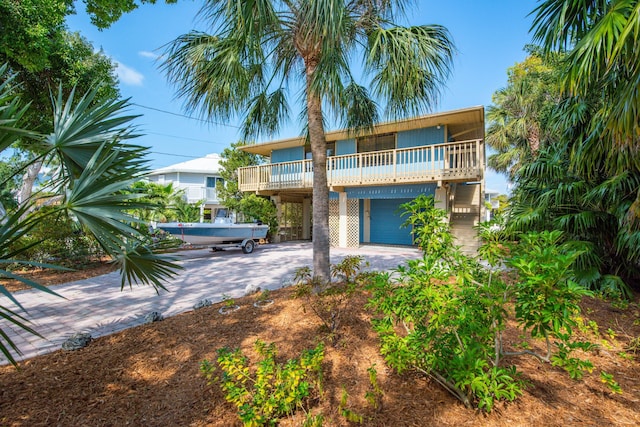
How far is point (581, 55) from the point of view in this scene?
3.04m

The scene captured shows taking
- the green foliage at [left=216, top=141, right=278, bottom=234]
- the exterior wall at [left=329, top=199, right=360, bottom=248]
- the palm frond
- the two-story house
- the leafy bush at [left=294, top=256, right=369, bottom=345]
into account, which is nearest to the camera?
the leafy bush at [left=294, top=256, right=369, bottom=345]

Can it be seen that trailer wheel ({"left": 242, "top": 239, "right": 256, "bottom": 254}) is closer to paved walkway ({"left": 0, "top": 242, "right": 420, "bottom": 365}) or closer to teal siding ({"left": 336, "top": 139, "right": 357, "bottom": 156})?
paved walkway ({"left": 0, "top": 242, "right": 420, "bottom": 365})

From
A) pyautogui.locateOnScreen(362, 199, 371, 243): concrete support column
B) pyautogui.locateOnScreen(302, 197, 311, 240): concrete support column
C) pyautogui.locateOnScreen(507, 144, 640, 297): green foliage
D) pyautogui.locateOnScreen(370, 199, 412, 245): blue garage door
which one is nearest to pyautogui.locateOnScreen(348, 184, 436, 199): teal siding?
pyautogui.locateOnScreen(370, 199, 412, 245): blue garage door

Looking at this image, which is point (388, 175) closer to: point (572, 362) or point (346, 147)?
point (346, 147)

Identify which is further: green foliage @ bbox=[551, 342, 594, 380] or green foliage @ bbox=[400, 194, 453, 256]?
green foliage @ bbox=[400, 194, 453, 256]

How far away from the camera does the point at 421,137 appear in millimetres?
12281

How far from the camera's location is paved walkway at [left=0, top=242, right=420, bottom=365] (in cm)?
378

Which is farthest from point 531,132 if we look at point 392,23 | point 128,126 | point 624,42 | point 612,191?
point 128,126

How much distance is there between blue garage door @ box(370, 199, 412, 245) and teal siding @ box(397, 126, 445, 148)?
2.88m

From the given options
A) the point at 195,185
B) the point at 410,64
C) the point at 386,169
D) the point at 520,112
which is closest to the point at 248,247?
the point at 386,169

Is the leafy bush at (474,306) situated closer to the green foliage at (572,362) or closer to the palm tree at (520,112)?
the green foliage at (572,362)

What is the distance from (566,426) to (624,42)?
319cm

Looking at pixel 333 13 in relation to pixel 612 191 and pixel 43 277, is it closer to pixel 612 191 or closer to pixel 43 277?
pixel 612 191

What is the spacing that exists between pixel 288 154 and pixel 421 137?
7047 mm
